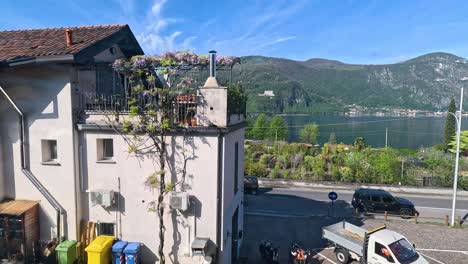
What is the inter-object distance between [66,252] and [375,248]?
11809 millimetres

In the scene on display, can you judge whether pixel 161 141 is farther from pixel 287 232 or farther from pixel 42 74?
pixel 287 232

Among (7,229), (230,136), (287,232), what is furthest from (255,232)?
(7,229)

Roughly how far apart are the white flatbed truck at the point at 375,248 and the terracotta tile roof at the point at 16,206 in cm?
→ 1264

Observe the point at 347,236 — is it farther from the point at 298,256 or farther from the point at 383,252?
the point at 298,256

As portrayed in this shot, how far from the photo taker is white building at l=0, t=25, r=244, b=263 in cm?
950

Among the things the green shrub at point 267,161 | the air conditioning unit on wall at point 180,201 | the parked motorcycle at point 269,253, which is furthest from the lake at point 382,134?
the air conditioning unit on wall at point 180,201

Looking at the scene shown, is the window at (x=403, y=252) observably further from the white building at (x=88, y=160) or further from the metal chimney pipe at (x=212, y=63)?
the metal chimney pipe at (x=212, y=63)

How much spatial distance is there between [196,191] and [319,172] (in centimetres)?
2379

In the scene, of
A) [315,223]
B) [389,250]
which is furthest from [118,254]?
[315,223]

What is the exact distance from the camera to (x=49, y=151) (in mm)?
10672

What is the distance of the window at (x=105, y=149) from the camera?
10.3m

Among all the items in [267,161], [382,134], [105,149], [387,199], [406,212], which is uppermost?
[105,149]

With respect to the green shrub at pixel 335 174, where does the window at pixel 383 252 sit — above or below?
above

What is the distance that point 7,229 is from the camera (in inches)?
382
